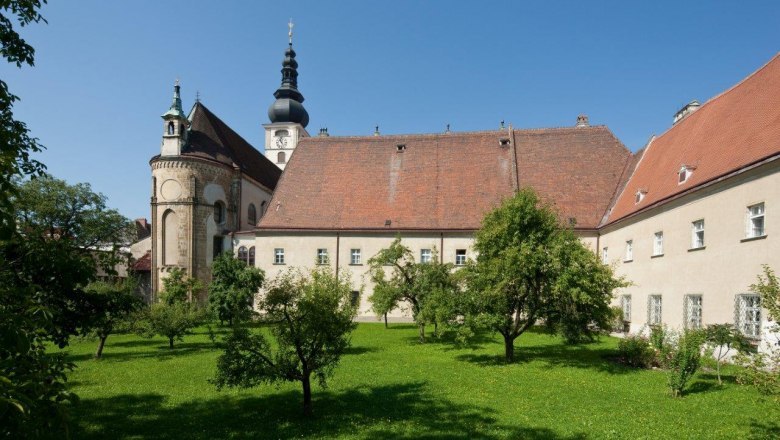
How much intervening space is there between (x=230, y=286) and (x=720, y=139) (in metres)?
25.0

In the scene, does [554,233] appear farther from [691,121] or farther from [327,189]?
[327,189]

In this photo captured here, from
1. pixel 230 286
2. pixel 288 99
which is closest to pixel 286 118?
pixel 288 99

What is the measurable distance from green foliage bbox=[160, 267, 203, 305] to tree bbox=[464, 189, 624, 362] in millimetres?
21492

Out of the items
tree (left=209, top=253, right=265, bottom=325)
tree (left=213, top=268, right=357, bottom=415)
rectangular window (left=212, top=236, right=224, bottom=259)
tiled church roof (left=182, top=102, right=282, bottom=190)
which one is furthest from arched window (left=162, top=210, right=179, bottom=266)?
tree (left=213, top=268, right=357, bottom=415)

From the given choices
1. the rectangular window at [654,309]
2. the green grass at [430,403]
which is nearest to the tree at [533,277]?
the green grass at [430,403]

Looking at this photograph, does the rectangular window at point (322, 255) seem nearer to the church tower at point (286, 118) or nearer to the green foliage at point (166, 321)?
the green foliage at point (166, 321)

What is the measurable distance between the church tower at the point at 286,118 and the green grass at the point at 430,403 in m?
44.1

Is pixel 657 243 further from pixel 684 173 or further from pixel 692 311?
pixel 692 311

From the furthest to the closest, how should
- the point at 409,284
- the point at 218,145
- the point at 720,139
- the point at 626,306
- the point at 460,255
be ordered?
the point at 218,145 → the point at 460,255 → the point at 626,306 → the point at 409,284 → the point at 720,139

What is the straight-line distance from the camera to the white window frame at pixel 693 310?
15890 mm

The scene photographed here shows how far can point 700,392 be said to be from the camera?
11023mm

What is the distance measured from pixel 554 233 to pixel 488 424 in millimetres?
8212

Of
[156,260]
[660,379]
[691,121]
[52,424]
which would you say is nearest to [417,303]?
[660,379]

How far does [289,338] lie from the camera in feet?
30.7
